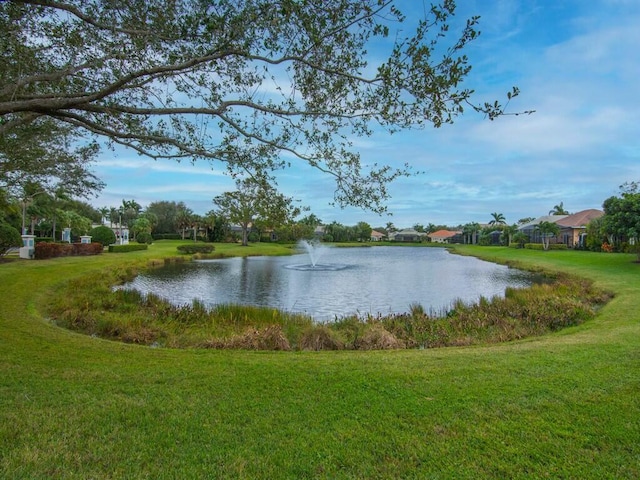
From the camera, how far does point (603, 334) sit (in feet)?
27.8

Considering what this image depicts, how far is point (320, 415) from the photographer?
4.09 meters

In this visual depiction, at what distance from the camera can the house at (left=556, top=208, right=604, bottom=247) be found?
50634 mm

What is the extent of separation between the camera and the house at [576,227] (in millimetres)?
50634

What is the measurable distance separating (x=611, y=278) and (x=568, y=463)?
21063 mm

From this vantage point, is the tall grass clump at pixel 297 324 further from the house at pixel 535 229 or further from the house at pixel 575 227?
the house at pixel 535 229

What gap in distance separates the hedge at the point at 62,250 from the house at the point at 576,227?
52.6 m

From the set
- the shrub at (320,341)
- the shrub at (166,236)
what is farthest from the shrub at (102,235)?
the shrub at (320,341)

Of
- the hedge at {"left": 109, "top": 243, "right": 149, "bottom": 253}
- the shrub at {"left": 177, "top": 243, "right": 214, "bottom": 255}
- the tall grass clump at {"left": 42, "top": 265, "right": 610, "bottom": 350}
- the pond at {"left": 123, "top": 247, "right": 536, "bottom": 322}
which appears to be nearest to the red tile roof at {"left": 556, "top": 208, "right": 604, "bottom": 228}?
the pond at {"left": 123, "top": 247, "right": 536, "bottom": 322}

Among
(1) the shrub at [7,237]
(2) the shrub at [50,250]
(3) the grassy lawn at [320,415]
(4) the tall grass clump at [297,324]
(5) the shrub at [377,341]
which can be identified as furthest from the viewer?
(2) the shrub at [50,250]

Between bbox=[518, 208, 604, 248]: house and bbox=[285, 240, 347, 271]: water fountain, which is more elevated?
bbox=[518, 208, 604, 248]: house

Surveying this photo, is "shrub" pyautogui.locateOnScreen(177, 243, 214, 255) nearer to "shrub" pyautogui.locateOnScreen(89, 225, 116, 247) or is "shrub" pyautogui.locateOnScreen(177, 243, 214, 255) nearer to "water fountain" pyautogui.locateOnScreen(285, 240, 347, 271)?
"shrub" pyautogui.locateOnScreen(89, 225, 116, 247)

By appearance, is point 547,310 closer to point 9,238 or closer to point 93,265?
point 93,265

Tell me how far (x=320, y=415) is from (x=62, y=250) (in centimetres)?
2821

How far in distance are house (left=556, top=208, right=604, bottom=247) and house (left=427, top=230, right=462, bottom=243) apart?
155ft
